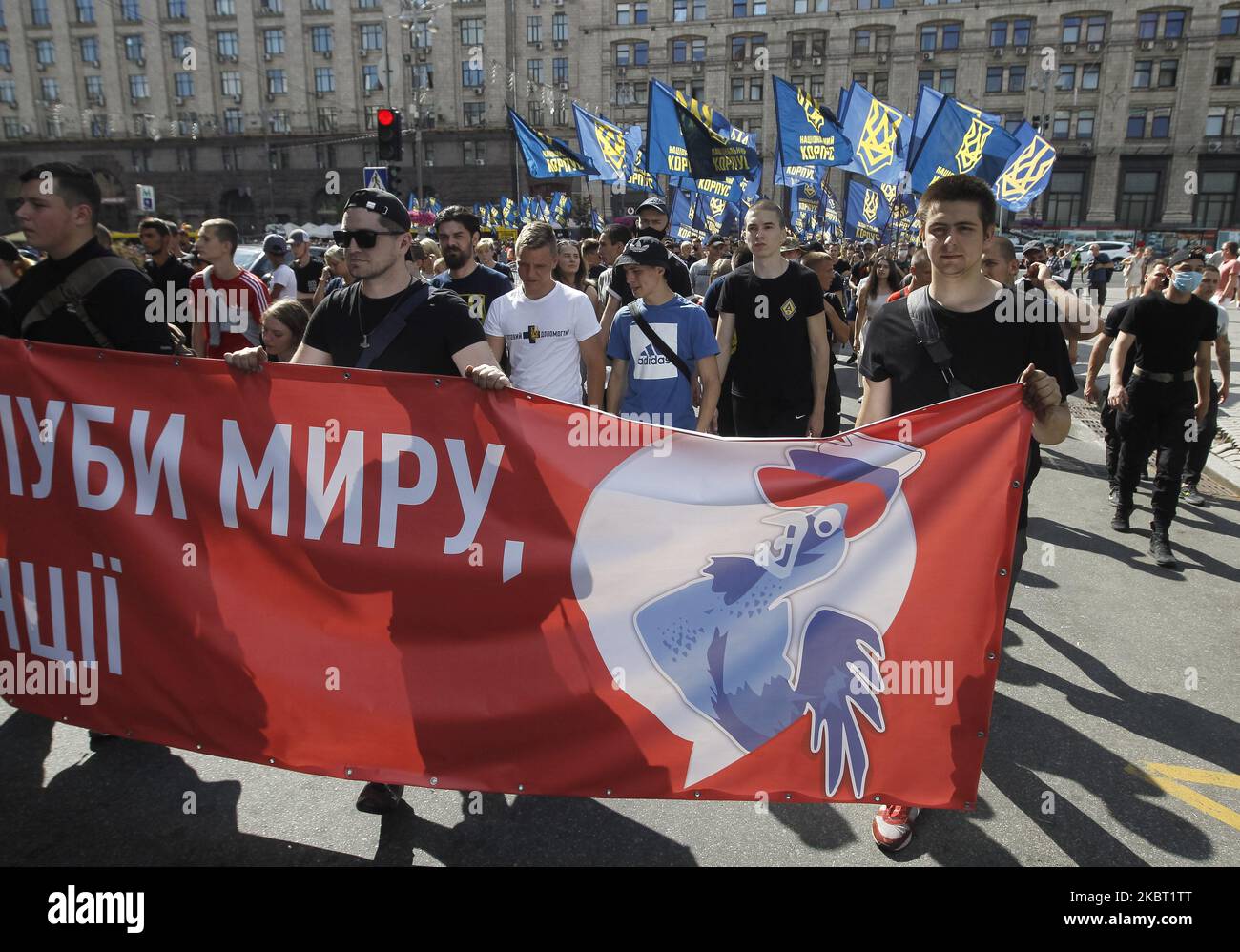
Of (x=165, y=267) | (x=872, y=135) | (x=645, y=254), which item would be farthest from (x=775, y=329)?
(x=872, y=135)

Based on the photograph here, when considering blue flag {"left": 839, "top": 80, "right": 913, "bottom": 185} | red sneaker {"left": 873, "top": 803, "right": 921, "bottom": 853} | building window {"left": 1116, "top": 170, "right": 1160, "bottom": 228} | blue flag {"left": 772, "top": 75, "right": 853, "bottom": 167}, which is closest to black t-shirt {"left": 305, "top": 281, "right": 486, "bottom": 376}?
red sneaker {"left": 873, "top": 803, "right": 921, "bottom": 853}

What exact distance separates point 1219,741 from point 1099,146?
229ft

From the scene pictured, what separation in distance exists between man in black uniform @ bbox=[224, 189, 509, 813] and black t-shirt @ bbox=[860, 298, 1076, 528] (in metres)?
1.50

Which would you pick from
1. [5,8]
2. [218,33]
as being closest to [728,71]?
[218,33]

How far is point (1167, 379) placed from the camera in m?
6.14

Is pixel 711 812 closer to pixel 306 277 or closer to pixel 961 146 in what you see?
pixel 306 277

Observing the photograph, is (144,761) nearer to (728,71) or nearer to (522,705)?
(522,705)

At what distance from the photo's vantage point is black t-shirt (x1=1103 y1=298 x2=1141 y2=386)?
249 inches

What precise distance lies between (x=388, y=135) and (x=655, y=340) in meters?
8.98

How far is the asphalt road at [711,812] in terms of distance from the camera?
116 inches

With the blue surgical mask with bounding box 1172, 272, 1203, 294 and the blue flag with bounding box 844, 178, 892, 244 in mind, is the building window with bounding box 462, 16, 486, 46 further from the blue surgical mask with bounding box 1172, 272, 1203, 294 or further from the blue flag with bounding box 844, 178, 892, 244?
the blue surgical mask with bounding box 1172, 272, 1203, 294

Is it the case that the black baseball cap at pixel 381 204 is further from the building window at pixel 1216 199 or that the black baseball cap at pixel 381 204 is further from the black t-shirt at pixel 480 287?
the building window at pixel 1216 199

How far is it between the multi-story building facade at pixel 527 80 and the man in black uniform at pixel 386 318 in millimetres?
61572

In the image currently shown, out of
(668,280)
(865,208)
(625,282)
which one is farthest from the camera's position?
(865,208)
